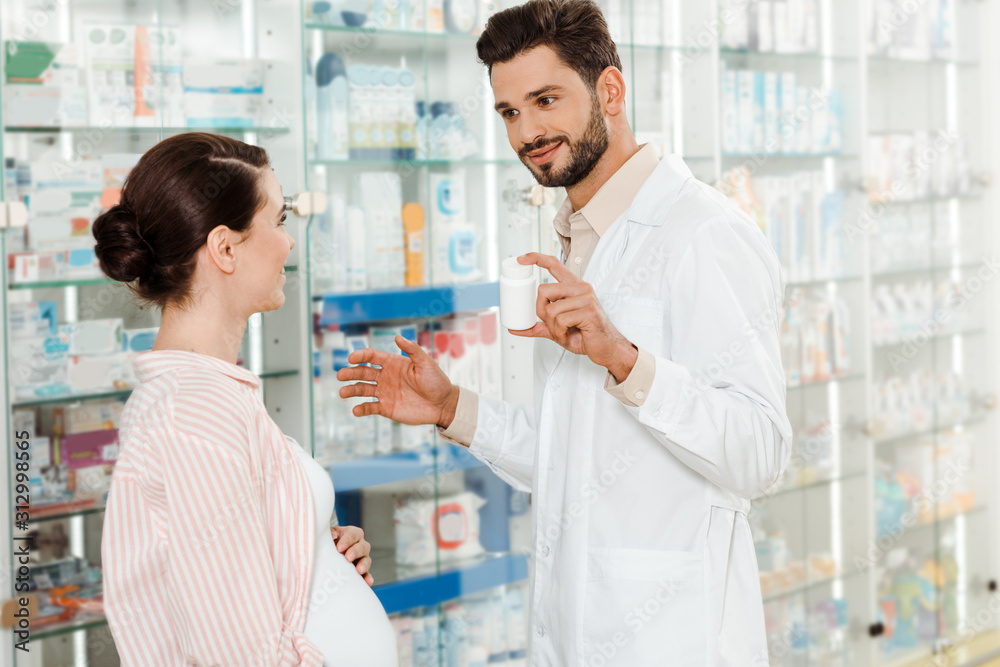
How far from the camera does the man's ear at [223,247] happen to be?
139 cm

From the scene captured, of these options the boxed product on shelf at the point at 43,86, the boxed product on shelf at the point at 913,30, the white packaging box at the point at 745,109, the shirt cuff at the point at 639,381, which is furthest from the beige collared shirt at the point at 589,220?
the boxed product on shelf at the point at 913,30

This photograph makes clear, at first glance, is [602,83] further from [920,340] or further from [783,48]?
[920,340]

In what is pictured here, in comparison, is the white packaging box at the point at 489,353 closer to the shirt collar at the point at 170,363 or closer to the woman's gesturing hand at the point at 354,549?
the woman's gesturing hand at the point at 354,549

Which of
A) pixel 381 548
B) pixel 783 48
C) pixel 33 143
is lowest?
pixel 381 548

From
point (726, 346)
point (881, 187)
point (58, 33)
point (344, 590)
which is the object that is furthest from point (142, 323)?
point (881, 187)

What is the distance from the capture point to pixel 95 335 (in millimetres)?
2273

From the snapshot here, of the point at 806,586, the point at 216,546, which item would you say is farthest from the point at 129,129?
the point at 806,586

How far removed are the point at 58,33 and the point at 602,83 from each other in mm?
1326

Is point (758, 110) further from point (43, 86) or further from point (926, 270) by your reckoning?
point (43, 86)

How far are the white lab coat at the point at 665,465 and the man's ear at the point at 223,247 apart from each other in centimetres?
67

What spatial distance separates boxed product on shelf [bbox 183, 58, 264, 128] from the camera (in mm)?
2400

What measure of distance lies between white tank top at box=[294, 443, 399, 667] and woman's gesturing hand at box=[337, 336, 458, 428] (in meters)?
0.39

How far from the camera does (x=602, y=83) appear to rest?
1.83 m

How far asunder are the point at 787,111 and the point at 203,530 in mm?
3045
